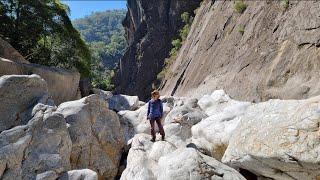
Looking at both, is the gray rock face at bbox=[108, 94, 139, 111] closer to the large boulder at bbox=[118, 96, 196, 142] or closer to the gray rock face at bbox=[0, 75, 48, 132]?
the large boulder at bbox=[118, 96, 196, 142]

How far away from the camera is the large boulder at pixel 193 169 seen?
9.04 metres

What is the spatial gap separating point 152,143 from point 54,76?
8.40 metres

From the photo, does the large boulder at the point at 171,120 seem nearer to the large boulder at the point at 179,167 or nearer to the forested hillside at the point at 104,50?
the large boulder at the point at 179,167

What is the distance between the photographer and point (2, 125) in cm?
1196

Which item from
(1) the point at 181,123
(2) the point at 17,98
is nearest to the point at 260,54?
(1) the point at 181,123

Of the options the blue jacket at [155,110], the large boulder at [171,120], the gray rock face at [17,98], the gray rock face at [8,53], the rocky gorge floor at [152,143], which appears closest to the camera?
the rocky gorge floor at [152,143]

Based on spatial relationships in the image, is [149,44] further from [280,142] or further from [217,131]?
[280,142]

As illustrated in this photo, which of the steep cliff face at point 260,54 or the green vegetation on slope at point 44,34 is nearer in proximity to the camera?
the steep cliff face at point 260,54

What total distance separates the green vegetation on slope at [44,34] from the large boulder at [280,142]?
60.4ft

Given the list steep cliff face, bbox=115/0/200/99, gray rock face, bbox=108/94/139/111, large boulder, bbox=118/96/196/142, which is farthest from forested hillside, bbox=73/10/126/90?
large boulder, bbox=118/96/196/142

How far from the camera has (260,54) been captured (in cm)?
2022

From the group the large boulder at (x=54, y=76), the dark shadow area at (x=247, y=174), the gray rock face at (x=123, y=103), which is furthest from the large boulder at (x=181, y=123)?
the gray rock face at (x=123, y=103)

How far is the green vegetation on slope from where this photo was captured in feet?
81.3

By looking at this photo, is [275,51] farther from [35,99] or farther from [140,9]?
[140,9]
